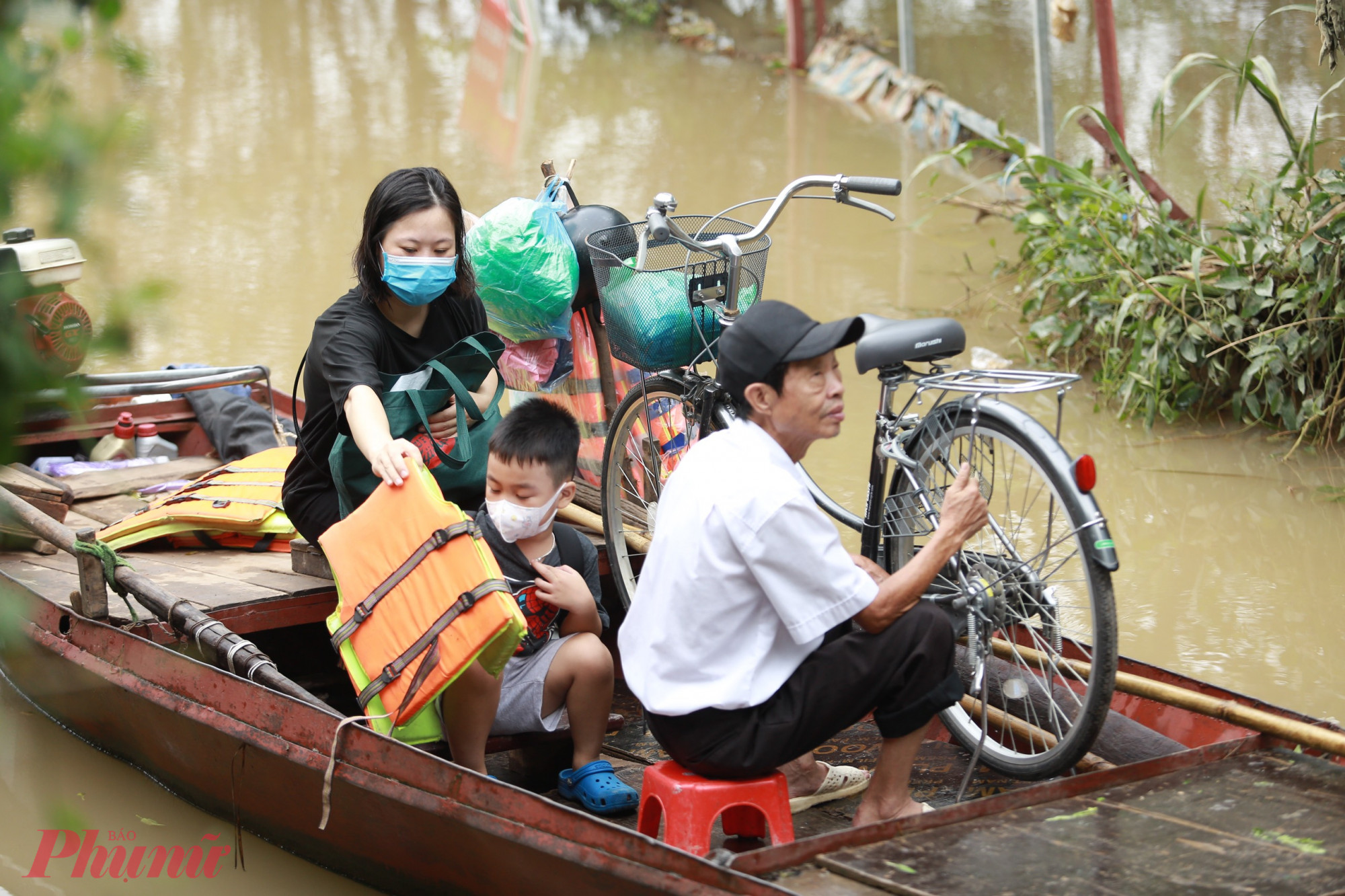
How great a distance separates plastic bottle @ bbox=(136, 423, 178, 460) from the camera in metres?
5.60

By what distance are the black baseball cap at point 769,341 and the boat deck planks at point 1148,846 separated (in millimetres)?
951

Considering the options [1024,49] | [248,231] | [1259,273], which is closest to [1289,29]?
[1024,49]

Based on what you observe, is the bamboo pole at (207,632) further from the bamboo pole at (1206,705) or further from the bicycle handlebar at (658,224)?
the bamboo pole at (1206,705)

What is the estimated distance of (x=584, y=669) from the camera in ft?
11.0


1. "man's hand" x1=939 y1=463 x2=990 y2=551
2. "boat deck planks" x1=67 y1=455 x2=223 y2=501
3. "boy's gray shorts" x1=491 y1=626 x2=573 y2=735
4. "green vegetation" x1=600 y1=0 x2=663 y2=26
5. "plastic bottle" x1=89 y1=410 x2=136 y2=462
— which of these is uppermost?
"green vegetation" x1=600 y1=0 x2=663 y2=26

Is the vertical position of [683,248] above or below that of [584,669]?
above

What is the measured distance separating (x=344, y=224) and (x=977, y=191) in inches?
216

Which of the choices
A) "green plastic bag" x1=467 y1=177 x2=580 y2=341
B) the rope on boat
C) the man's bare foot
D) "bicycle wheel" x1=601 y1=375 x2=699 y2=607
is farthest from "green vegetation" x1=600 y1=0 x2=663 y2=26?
the man's bare foot

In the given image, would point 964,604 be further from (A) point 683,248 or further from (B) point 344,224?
(B) point 344,224

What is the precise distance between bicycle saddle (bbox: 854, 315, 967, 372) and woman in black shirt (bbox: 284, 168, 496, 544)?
120 centimetres

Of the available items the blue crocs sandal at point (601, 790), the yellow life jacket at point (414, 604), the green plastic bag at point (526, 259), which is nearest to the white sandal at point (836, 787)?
the blue crocs sandal at point (601, 790)

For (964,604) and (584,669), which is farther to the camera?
(584,669)

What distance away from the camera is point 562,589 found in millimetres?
3314

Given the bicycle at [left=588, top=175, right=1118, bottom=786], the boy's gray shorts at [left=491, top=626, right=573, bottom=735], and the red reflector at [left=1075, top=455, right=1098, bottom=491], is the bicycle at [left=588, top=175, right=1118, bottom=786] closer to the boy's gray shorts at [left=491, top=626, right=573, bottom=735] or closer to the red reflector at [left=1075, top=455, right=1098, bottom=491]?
the red reflector at [left=1075, top=455, right=1098, bottom=491]
